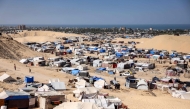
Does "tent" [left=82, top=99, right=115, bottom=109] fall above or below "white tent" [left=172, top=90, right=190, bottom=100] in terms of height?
above

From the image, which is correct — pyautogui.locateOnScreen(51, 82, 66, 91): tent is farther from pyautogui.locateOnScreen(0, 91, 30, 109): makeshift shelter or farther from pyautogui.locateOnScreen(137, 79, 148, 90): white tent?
pyautogui.locateOnScreen(137, 79, 148, 90): white tent

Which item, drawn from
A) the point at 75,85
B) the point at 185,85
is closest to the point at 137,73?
the point at 185,85

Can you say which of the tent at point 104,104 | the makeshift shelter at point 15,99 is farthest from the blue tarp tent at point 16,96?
the tent at point 104,104

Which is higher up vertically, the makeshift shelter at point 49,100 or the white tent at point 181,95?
the makeshift shelter at point 49,100

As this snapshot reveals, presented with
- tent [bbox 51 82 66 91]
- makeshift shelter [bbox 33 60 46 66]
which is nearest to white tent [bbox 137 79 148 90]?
tent [bbox 51 82 66 91]

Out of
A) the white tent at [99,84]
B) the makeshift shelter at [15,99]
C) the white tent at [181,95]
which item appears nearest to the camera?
the makeshift shelter at [15,99]

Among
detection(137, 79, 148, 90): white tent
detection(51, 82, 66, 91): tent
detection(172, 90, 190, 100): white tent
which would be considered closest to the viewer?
detection(51, 82, 66, 91): tent

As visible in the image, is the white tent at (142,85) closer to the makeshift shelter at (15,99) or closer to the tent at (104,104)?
the tent at (104,104)

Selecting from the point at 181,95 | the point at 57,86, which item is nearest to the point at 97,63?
the point at 57,86

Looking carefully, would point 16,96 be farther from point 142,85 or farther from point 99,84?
point 142,85
